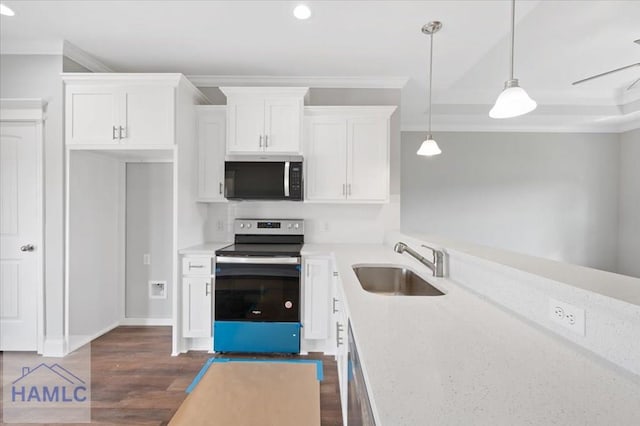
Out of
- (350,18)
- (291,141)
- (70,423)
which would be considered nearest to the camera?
(70,423)

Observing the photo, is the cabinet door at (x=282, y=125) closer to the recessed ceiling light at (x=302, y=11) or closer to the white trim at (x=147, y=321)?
the recessed ceiling light at (x=302, y=11)

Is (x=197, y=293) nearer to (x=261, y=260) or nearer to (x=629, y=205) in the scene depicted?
(x=261, y=260)

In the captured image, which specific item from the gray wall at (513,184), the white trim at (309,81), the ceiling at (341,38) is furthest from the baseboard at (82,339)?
the gray wall at (513,184)

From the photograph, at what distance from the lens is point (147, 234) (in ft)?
10.4

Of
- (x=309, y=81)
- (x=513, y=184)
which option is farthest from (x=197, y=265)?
(x=513, y=184)

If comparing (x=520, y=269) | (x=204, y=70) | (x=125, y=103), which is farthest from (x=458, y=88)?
(x=125, y=103)

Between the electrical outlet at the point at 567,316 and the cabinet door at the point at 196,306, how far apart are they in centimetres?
236

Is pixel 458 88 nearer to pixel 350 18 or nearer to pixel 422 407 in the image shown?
pixel 350 18

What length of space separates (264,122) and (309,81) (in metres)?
0.74

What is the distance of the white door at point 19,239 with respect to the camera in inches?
98.6

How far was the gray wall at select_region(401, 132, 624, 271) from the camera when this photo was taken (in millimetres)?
4734

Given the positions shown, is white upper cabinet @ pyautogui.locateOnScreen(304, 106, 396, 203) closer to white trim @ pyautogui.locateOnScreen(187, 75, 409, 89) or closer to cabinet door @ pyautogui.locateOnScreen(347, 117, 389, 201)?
cabinet door @ pyautogui.locateOnScreen(347, 117, 389, 201)

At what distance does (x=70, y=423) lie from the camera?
175 centimetres

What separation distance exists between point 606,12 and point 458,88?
1.68 m
